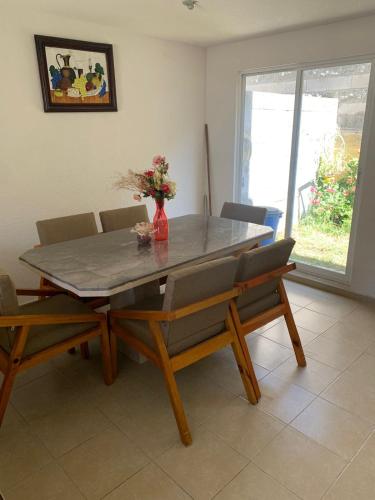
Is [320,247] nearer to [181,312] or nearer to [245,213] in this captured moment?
[245,213]

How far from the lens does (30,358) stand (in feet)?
6.22

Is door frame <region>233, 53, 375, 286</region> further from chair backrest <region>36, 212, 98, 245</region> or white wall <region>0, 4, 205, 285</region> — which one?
chair backrest <region>36, 212, 98, 245</region>

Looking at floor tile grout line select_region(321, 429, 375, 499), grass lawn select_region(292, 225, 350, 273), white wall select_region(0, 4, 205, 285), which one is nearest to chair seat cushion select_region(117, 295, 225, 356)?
floor tile grout line select_region(321, 429, 375, 499)

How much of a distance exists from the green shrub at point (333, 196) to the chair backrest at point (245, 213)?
852 mm

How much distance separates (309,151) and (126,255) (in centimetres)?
234

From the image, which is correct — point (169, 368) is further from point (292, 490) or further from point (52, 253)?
point (52, 253)

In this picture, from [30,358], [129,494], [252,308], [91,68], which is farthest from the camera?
[91,68]

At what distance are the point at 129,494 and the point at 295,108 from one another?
3450 mm

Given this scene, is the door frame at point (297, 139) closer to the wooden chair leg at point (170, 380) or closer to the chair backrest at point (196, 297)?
the chair backrest at point (196, 297)

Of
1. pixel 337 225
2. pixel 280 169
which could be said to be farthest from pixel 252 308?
pixel 280 169

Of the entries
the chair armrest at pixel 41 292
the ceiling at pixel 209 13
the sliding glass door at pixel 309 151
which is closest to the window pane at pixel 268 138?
the sliding glass door at pixel 309 151

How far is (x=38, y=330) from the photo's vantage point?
2.01 meters

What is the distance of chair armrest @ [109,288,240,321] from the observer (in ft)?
5.73

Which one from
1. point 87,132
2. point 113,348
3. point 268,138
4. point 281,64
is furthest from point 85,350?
point 281,64
